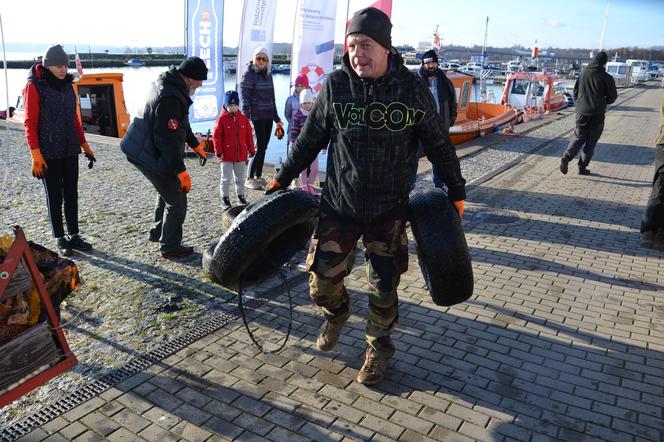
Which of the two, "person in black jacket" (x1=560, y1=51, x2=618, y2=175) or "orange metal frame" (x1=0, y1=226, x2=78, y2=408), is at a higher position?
"person in black jacket" (x1=560, y1=51, x2=618, y2=175)

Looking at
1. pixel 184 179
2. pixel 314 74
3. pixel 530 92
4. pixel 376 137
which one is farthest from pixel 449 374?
pixel 530 92

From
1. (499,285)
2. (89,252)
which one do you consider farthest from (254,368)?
(89,252)

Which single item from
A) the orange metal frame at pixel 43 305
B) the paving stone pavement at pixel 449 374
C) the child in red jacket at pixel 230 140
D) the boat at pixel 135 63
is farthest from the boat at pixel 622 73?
the boat at pixel 135 63

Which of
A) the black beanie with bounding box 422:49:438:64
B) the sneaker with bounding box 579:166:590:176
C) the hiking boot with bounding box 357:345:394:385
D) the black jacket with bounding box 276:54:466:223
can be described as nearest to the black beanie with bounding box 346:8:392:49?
the black jacket with bounding box 276:54:466:223

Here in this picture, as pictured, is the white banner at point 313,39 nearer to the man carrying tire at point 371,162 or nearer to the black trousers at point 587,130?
the black trousers at point 587,130

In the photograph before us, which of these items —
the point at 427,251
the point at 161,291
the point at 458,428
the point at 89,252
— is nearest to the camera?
the point at 458,428

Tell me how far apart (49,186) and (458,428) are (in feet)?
14.2

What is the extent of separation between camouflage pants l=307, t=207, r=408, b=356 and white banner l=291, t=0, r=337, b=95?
7.68 metres

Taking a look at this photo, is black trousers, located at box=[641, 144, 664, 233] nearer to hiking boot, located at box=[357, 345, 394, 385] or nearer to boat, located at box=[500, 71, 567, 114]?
hiking boot, located at box=[357, 345, 394, 385]

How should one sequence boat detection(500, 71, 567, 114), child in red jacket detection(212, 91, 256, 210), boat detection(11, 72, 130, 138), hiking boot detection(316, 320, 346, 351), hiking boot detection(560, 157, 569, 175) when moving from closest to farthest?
hiking boot detection(316, 320, 346, 351)
child in red jacket detection(212, 91, 256, 210)
hiking boot detection(560, 157, 569, 175)
boat detection(11, 72, 130, 138)
boat detection(500, 71, 567, 114)

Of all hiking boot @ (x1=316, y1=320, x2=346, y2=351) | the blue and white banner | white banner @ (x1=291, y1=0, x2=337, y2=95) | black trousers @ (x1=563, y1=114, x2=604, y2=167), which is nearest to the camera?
hiking boot @ (x1=316, y1=320, x2=346, y2=351)

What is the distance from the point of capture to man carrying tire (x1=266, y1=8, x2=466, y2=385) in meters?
3.02

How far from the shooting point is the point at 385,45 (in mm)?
3004

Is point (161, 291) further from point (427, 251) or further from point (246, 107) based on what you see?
point (246, 107)
